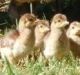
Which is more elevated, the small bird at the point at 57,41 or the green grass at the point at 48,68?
the small bird at the point at 57,41

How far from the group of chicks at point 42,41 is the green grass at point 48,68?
0.40ft

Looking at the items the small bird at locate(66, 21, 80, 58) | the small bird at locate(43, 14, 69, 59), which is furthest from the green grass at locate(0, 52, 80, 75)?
the small bird at locate(66, 21, 80, 58)

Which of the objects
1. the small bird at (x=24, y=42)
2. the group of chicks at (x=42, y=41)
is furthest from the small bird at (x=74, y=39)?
the small bird at (x=24, y=42)

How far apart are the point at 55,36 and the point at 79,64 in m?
0.36

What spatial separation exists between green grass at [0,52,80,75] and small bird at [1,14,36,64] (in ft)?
0.40

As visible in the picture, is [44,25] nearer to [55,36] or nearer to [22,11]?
[55,36]

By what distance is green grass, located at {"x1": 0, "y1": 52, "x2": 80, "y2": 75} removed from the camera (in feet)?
12.8

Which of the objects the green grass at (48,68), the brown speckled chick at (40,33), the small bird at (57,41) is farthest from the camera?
the brown speckled chick at (40,33)

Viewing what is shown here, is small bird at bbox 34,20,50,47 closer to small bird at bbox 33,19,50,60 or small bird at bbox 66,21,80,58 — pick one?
small bird at bbox 33,19,50,60

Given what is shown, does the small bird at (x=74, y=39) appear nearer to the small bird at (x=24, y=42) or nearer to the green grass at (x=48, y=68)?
the green grass at (x=48, y=68)

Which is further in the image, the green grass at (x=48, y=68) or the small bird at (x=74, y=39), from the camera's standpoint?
the small bird at (x=74, y=39)

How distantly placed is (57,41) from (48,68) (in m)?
0.33

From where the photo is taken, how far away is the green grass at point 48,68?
389 centimetres

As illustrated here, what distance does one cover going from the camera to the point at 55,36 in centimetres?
436
